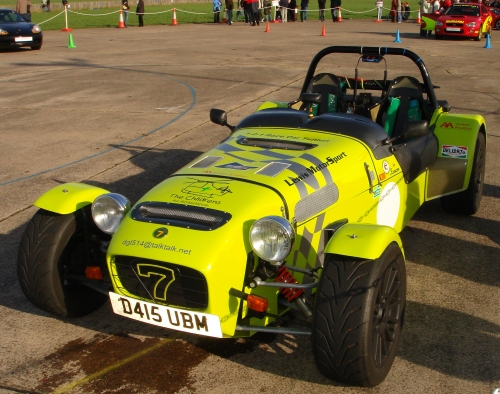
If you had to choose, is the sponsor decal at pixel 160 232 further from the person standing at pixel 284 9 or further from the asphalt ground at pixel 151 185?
the person standing at pixel 284 9

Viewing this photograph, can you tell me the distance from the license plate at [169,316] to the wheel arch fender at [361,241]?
0.83m

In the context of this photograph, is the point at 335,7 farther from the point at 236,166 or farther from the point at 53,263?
the point at 53,263

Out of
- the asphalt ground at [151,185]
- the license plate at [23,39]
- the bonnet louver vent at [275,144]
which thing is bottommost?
the asphalt ground at [151,185]

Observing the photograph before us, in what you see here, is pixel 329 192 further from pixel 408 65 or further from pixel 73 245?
pixel 408 65

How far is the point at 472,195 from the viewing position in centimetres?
713

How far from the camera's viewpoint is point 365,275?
410 cm

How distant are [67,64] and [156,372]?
16.7 m

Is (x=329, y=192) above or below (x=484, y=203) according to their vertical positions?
above

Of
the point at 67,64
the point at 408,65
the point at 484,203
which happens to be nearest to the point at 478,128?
the point at 484,203

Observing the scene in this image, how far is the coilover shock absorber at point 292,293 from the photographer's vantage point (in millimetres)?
4402

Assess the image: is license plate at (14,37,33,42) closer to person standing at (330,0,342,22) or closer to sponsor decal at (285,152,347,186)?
sponsor decal at (285,152,347,186)

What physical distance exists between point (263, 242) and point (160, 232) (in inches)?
25.5

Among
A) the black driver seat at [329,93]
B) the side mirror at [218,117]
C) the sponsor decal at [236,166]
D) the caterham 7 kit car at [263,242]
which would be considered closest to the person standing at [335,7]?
the black driver seat at [329,93]

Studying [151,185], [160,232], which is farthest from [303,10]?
[160,232]
